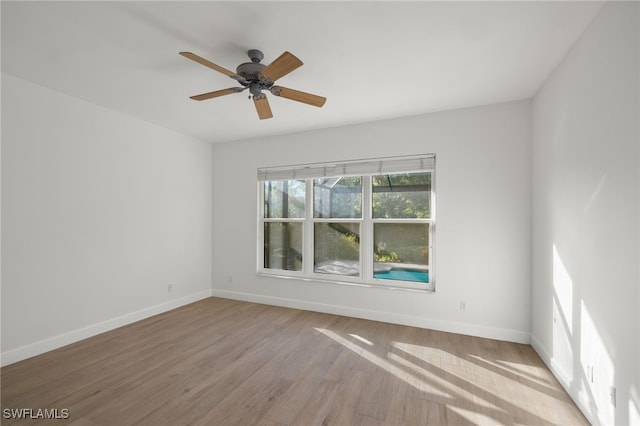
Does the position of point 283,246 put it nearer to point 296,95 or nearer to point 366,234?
point 366,234

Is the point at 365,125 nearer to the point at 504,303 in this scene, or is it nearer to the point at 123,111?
the point at 504,303

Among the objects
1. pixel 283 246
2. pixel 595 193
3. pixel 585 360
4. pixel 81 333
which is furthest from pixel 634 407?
pixel 81 333

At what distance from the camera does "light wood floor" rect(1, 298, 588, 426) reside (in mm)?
1980

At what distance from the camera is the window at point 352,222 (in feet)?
12.1

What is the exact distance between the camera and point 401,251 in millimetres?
3787

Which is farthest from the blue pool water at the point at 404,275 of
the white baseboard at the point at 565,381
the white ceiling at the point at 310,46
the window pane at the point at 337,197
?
the white ceiling at the point at 310,46

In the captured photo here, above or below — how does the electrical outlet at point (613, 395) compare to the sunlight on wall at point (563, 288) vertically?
Result: below

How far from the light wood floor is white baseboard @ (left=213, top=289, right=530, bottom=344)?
0.34 ft

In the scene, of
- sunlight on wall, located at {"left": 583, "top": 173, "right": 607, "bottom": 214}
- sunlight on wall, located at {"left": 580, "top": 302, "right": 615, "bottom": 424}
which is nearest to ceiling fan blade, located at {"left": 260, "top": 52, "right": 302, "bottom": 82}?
sunlight on wall, located at {"left": 583, "top": 173, "right": 607, "bottom": 214}

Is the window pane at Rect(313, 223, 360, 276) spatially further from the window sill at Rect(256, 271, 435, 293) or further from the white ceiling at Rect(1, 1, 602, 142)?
the white ceiling at Rect(1, 1, 602, 142)

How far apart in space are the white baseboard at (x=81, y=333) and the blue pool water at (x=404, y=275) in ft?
9.92

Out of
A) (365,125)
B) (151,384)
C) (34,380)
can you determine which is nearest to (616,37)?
(365,125)

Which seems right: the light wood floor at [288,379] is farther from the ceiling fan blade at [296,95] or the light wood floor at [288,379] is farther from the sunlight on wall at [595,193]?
the ceiling fan blade at [296,95]

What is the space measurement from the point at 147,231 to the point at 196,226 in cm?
83
